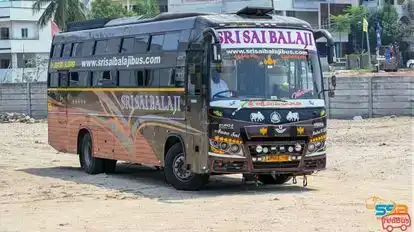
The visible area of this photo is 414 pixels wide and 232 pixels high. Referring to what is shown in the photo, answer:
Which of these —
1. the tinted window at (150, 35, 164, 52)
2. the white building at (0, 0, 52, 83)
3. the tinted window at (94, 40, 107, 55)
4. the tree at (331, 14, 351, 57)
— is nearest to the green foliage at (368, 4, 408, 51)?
the tree at (331, 14, 351, 57)

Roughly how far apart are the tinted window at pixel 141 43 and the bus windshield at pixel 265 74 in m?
2.78

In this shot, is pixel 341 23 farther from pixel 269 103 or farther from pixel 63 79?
pixel 269 103

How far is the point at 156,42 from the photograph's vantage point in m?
16.1

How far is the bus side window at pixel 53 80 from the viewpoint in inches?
796

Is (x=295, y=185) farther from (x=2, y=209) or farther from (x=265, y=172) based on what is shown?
(x=2, y=209)

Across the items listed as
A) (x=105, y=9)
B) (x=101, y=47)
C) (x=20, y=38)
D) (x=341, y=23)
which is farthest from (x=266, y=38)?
(x=341, y=23)

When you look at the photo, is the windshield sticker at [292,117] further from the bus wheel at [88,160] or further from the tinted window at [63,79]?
the tinted window at [63,79]

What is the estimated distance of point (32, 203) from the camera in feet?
45.6

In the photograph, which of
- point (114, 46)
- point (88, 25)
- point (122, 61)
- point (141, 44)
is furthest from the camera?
point (88, 25)

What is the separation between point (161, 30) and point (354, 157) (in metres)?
7.09

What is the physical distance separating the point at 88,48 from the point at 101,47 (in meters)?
0.69

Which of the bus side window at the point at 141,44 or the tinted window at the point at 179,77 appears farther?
the bus side window at the point at 141,44

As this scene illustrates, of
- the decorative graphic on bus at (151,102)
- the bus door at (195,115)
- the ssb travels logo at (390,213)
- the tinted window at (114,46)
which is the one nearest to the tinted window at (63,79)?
the tinted window at (114,46)

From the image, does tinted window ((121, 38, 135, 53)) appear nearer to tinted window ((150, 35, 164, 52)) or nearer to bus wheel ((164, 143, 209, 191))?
tinted window ((150, 35, 164, 52))
